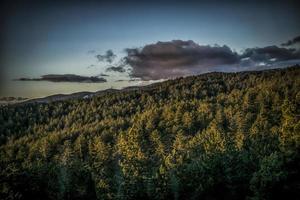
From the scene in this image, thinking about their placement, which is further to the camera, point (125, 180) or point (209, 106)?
point (209, 106)

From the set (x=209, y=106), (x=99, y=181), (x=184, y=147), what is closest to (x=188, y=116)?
(x=209, y=106)

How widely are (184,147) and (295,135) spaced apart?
20223mm

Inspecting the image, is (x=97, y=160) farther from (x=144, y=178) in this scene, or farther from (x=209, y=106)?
(x=209, y=106)

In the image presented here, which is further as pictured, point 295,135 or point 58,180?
point 58,180

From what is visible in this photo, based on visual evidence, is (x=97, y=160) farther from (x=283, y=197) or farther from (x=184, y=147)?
(x=283, y=197)

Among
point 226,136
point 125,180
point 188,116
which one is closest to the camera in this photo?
point 125,180

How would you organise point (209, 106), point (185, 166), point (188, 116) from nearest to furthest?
point (185, 166) < point (188, 116) < point (209, 106)

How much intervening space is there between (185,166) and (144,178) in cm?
737

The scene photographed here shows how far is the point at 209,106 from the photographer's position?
16688 centimetres

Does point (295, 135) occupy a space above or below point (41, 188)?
above

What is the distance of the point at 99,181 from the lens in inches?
2360

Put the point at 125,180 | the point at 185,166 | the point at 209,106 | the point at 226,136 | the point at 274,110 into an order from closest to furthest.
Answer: the point at 125,180 < the point at 185,166 < the point at 226,136 < the point at 274,110 < the point at 209,106

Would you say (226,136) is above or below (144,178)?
above

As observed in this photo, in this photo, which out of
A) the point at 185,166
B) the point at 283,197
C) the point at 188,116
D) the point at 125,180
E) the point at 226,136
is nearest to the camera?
the point at 283,197
